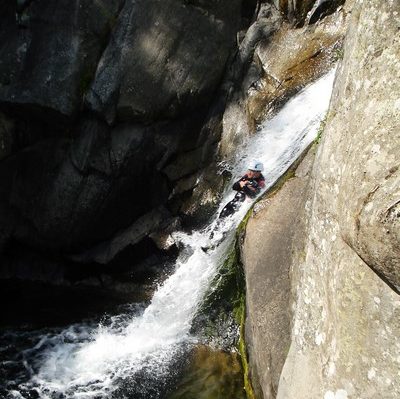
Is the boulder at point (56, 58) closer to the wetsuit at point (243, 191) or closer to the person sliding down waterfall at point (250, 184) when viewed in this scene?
the wetsuit at point (243, 191)

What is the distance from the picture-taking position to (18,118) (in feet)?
55.0

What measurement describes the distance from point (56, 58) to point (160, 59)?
3757 mm

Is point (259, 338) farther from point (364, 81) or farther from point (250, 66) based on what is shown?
point (250, 66)

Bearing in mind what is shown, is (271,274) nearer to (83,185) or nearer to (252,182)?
(252,182)

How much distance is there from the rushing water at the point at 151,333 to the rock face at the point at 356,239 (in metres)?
5.56

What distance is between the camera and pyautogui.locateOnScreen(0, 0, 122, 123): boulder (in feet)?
52.5

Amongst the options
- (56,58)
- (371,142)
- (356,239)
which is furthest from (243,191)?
(356,239)

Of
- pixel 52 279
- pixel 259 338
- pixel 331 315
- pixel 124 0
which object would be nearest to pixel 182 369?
pixel 259 338

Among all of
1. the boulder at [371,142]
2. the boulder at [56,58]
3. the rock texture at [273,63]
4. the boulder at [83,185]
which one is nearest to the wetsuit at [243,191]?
the rock texture at [273,63]

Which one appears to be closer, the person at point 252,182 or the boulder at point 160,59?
the person at point 252,182

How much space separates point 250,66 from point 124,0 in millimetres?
4980

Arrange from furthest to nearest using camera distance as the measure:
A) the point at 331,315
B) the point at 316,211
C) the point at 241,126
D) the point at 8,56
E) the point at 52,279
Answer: the point at 52,279, the point at 8,56, the point at 241,126, the point at 316,211, the point at 331,315

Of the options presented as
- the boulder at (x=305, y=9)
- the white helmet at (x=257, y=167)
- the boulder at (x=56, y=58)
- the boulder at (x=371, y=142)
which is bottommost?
the boulder at (x=56, y=58)

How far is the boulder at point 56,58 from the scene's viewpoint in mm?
15992
